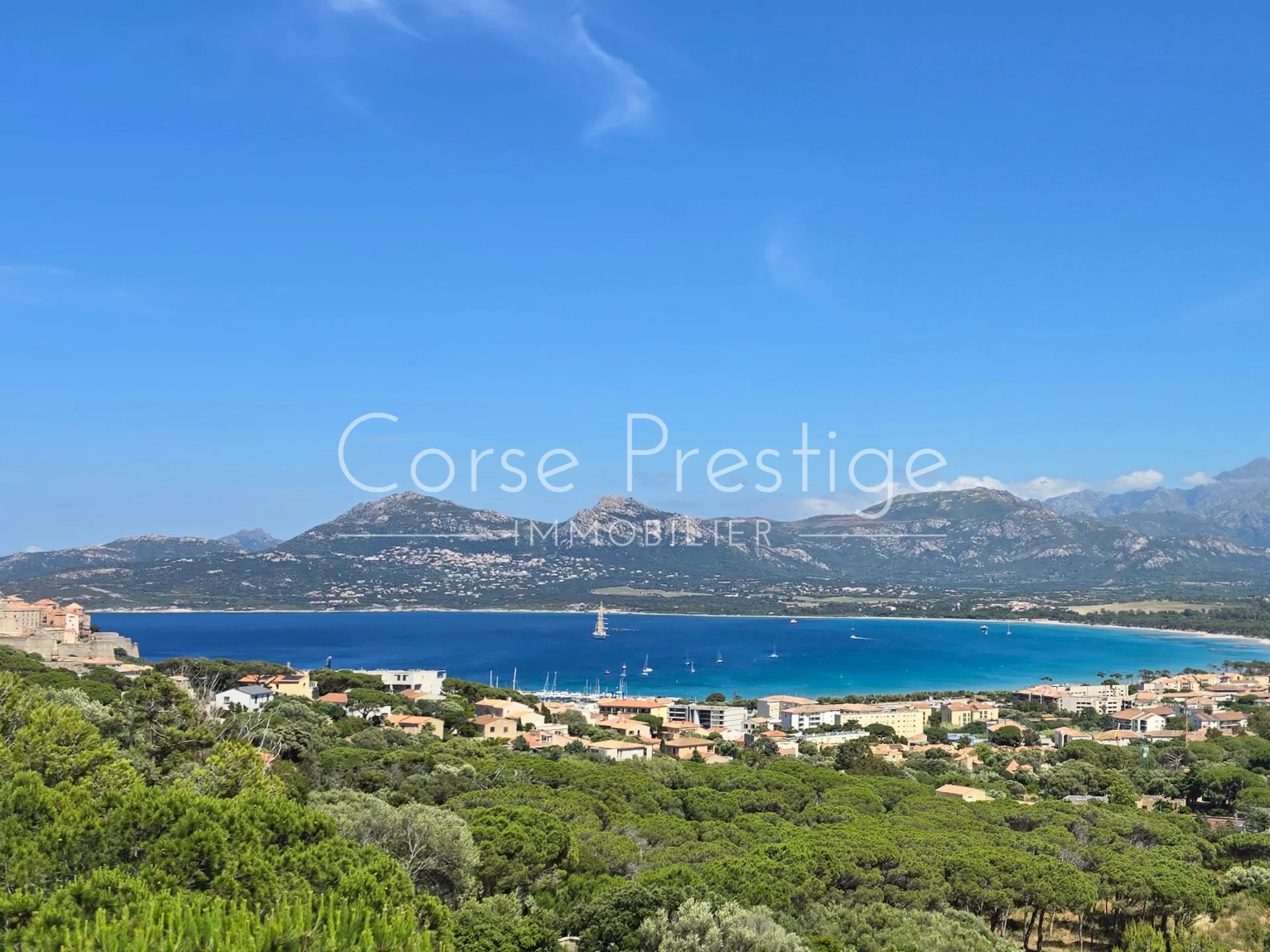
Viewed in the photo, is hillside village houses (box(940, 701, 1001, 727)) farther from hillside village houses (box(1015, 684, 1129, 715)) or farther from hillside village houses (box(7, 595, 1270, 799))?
hillside village houses (box(1015, 684, 1129, 715))

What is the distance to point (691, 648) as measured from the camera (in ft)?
330

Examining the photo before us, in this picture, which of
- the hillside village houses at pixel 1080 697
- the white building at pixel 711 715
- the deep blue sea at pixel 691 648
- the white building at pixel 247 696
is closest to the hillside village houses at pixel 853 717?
the white building at pixel 711 715

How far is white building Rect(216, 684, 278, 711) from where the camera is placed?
30281 mm

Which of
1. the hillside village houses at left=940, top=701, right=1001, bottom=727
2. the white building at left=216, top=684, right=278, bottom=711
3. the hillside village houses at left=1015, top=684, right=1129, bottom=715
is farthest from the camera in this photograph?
the hillside village houses at left=1015, top=684, right=1129, bottom=715

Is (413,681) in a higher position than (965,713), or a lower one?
higher

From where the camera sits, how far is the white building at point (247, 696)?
99.3 ft

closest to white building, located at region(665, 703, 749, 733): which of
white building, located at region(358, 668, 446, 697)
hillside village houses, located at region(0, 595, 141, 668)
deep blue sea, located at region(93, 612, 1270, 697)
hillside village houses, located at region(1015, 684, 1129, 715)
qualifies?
white building, located at region(358, 668, 446, 697)

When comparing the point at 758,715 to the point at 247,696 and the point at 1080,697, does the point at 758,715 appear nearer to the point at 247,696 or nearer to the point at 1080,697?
the point at 1080,697

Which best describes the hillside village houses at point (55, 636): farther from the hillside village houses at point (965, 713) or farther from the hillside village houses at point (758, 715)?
the hillside village houses at point (965, 713)

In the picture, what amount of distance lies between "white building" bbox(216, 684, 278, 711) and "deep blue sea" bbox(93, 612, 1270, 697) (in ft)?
122

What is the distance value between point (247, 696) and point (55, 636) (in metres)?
14.8

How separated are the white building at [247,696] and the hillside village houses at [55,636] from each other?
6.70 meters

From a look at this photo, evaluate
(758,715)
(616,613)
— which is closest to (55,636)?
(758,715)

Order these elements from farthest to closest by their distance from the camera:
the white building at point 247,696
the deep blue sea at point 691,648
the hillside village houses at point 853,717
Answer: the deep blue sea at point 691,648 → the hillside village houses at point 853,717 → the white building at point 247,696
